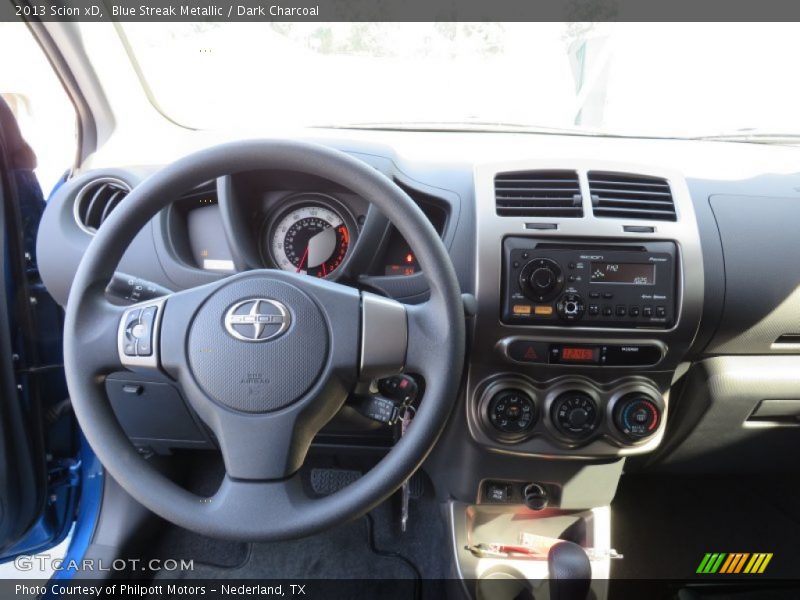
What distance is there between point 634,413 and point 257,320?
3.03 feet

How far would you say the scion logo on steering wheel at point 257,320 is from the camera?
1.00m

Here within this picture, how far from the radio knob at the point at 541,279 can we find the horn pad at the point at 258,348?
0.49 meters

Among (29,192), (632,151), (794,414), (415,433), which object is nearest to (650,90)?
(632,151)

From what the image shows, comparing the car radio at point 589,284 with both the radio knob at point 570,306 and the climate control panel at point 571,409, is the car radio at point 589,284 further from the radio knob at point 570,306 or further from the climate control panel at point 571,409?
the climate control panel at point 571,409

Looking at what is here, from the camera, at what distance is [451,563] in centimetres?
161

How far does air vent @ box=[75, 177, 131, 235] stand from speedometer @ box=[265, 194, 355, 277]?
441 millimetres

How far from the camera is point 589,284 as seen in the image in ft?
4.12

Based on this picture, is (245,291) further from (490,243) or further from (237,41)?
(237,41)

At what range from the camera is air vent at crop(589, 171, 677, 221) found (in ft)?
4.25

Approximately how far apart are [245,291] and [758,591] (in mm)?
1996

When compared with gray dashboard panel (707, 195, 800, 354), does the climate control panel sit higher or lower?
lower

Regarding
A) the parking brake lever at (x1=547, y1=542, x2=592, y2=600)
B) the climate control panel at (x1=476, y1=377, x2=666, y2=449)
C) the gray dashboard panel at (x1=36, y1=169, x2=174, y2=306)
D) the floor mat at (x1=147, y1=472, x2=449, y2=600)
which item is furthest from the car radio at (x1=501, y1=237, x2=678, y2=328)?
the floor mat at (x1=147, y1=472, x2=449, y2=600)

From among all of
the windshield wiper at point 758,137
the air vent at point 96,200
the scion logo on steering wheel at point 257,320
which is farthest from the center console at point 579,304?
the air vent at point 96,200

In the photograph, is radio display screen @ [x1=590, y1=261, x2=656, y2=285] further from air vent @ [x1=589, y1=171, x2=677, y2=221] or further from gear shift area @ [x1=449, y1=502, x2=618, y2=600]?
gear shift area @ [x1=449, y1=502, x2=618, y2=600]
